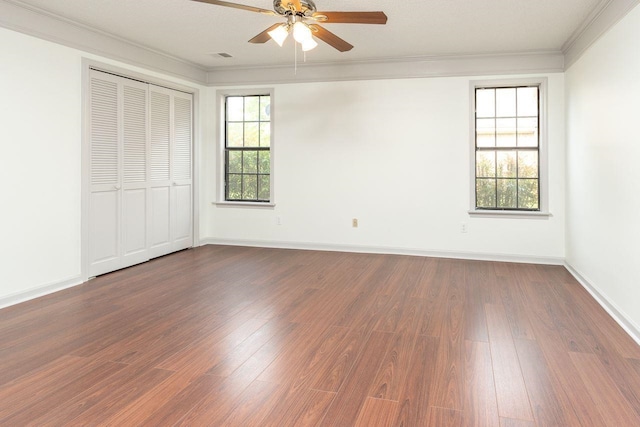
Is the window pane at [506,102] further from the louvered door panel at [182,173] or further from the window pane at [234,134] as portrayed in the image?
the louvered door panel at [182,173]

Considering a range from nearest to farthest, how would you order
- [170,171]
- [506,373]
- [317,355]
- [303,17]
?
[506,373] < [317,355] < [303,17] < [170,171]

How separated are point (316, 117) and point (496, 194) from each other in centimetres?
257

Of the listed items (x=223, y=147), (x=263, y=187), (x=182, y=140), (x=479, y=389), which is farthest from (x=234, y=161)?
(x=479, y=389)

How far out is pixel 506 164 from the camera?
5.88 metres

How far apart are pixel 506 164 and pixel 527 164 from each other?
Result: 0.24 metres

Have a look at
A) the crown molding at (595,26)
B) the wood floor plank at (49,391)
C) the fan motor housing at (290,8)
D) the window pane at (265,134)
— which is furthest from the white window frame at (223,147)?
the wood floor plank at (49,391)

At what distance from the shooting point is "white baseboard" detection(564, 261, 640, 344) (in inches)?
124

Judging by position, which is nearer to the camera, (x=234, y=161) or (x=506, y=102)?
(x=506, y=102)

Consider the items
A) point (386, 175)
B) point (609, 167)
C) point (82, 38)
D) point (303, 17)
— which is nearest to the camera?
point (303, 17)

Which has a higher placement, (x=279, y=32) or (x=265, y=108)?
(x=265, y=108)

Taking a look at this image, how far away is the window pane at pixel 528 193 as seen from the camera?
580cm

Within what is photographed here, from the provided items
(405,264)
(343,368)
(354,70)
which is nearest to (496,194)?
(405,264)

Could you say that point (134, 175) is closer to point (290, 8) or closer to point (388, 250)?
point (290, 8)

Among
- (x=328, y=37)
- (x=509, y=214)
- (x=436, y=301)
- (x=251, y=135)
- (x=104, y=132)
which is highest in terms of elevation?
(x=328, y=37)
